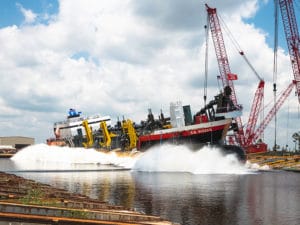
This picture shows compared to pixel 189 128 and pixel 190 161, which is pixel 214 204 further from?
pixel 189 128

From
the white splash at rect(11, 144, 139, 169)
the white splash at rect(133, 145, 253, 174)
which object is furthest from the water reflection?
the white splash at rect(11, 144, 139, 169)

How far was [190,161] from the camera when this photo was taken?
263ft

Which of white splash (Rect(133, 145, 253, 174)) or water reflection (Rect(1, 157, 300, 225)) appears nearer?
water reflection (Rect(1, 157, 300, 225))

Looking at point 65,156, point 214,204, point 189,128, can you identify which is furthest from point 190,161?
point 65,156

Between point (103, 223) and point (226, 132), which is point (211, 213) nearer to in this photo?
point (103, 223)

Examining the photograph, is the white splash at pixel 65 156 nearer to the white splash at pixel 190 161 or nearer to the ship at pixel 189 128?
the ship at pixel 189 128

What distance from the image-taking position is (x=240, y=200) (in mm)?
33469

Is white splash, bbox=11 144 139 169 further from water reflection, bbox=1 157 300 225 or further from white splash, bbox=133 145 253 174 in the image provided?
water reflection, bbox=1 157 300 225

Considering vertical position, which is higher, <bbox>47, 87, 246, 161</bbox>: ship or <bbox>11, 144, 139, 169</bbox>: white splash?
<bbox>47, 87, 246, 161</bbox>: ship

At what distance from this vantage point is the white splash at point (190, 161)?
7731cm

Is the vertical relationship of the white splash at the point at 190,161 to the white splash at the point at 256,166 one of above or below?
above

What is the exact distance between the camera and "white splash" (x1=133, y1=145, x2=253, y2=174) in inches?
3044

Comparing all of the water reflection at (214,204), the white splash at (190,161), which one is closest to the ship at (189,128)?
the white splash at (190,161)

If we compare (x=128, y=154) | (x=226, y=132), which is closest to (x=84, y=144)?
(x=128, y=154)
